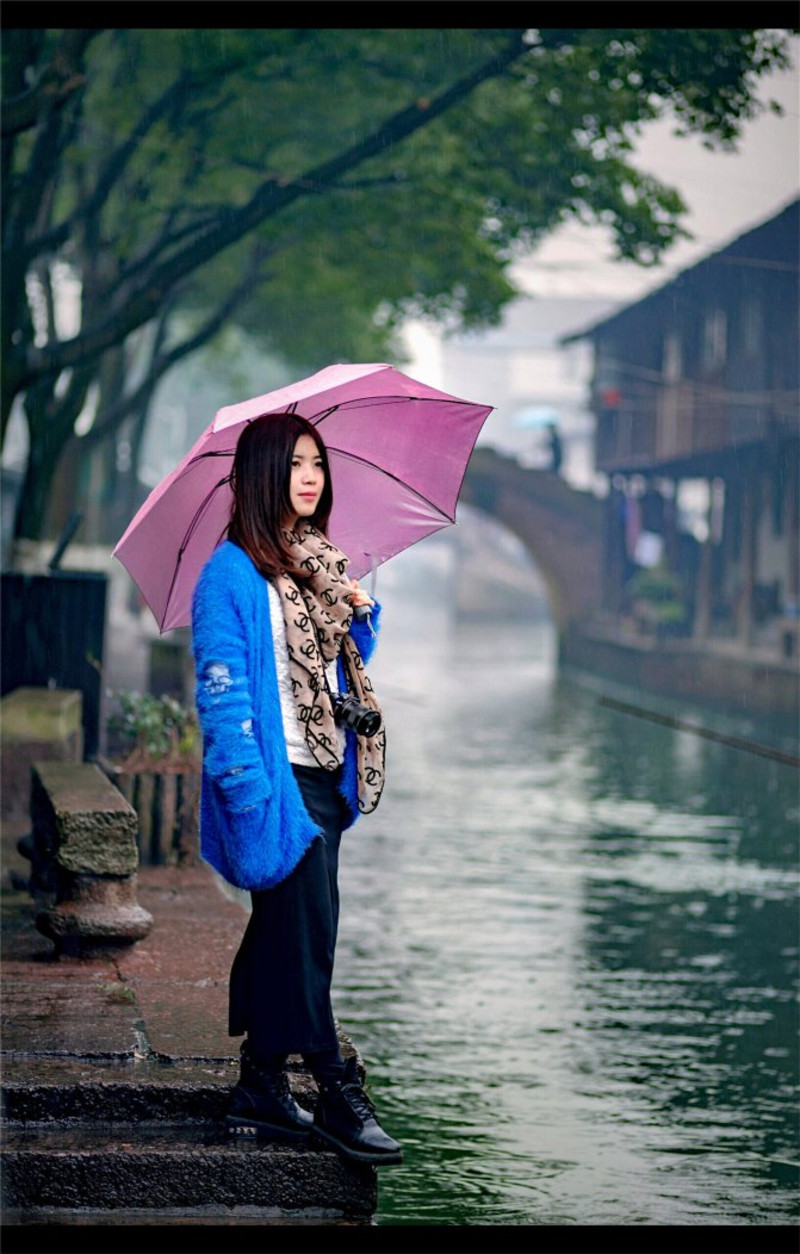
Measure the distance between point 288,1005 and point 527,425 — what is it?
1850 inches

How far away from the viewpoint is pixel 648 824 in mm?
15664

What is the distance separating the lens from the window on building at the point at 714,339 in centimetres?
3316

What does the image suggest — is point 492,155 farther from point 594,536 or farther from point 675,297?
point 594,536

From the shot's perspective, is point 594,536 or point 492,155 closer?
point 492,155

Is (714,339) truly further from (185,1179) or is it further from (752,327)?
(185,1179)

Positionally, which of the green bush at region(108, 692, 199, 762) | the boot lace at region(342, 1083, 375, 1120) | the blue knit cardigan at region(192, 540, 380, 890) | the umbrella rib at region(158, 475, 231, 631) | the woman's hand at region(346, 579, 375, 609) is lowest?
the boot lace at region(342, 1083, 375, 1120)

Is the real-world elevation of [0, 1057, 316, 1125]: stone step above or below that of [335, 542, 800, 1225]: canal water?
above

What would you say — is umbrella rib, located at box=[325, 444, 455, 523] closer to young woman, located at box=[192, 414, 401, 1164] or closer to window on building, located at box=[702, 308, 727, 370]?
young woman, located at box=[192, 414, 401, 1164]

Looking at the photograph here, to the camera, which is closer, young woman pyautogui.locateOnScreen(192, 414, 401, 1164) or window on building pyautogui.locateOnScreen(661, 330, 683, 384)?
young woman pyautogui.locateOnScreen(192, 414, 401, 1164)

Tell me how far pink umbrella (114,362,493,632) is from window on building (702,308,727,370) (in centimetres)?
2773

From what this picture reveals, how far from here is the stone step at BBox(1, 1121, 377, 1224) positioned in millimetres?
4781

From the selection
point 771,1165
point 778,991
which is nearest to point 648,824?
point 778,991

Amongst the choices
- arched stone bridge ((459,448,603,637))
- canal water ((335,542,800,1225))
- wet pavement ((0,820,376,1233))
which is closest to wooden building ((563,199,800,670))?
arched stone bridge ((459,448,603,637))

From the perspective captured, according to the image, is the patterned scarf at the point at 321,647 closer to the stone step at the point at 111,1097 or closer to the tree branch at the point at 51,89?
the stone step at the point at 111,1097
